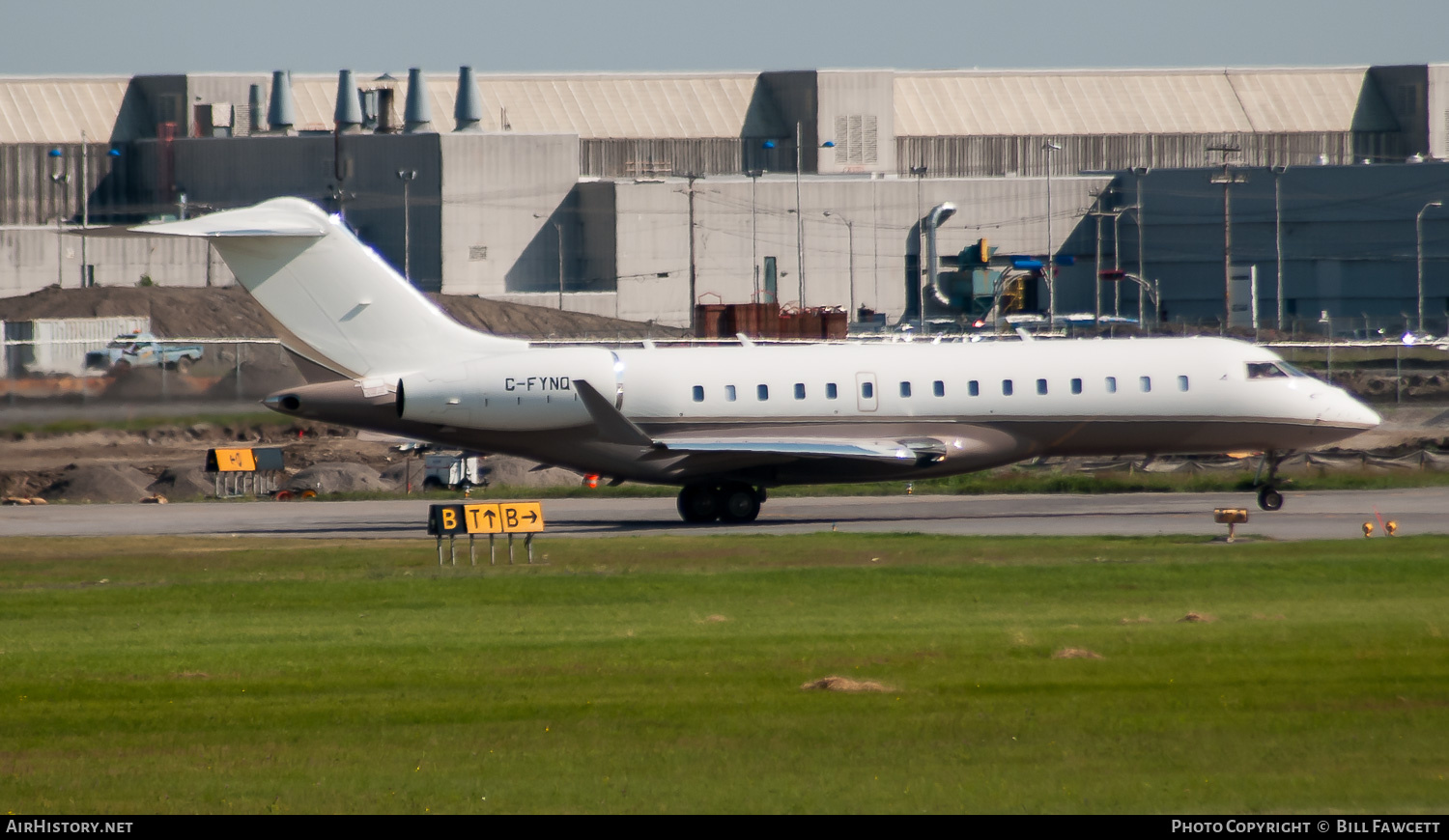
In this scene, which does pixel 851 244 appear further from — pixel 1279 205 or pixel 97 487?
pixel 97 487

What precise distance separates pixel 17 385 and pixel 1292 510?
27039mm

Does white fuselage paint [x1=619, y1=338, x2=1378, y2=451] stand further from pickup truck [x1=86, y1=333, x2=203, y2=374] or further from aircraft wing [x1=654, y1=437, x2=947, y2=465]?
pickup truck [x1=86, y1=333, x2=203, y2=374]

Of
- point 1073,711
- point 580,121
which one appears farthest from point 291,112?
point 1073,711

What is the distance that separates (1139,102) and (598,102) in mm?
41554

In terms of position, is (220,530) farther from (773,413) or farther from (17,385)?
(773,413)

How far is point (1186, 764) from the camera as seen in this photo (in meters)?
13.0

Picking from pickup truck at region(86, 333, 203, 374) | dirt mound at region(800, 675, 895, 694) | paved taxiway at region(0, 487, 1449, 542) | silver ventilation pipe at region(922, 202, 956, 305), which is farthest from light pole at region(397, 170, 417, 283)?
dirt mound at region(800, 675, 895, 694)

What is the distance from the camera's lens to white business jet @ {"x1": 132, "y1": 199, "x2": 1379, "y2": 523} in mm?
34781

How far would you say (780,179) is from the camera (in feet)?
381

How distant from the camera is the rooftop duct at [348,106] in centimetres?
11794

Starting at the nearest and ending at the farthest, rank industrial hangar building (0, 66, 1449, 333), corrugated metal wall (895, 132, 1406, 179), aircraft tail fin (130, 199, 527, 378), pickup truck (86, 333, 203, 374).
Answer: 1. aircraft tail fin (130, 199, 527, 378)
2. pickup truck (86, 333, 203, 374)
3. industrial hangar building (0, 66, 1449, 333)
4. corrugated metal wall (895, 132, 1406, 179)

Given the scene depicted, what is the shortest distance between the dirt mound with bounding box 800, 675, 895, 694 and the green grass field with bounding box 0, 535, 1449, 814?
22 cm
